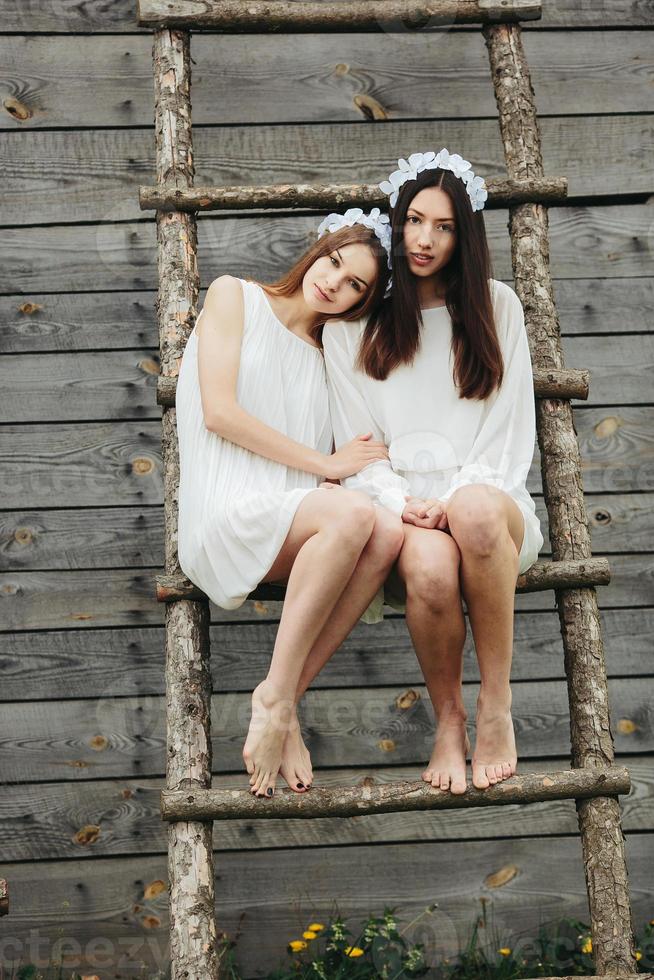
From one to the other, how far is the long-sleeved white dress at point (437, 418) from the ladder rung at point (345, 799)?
411 millimetres

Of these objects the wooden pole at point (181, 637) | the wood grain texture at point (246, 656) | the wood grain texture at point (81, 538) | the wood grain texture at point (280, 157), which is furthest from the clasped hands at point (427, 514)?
the wood grain texture at point (280, 157)

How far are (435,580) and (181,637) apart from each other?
54 cm

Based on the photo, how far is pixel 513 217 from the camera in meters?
2.56

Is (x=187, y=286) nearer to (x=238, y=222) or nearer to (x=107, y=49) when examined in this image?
(x=238, y=222)

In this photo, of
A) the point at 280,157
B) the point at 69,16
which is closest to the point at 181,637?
the point at 280,157

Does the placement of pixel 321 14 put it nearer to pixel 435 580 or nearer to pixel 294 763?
pixel 435 580

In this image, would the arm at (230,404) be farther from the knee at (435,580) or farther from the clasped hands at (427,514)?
the knee at (435,580)

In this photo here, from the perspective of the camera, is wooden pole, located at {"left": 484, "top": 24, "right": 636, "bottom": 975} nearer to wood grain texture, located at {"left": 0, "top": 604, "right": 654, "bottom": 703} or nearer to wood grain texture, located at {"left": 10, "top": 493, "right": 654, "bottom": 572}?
wood grain texture, located at {"left": 0, "top": 604, "right": 654, "bottom": 703}

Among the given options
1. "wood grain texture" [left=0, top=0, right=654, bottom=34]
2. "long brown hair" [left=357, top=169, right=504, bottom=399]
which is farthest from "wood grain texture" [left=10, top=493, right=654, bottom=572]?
"wood grain texture" [left=0, top=0, right=654, bottom=34]

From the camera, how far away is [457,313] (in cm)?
241

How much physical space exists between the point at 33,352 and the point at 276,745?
1537mm

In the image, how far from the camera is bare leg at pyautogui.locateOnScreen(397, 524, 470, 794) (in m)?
2.04

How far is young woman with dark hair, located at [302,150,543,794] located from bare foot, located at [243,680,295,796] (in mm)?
98

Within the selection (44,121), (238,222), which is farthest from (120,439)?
(44,121)
